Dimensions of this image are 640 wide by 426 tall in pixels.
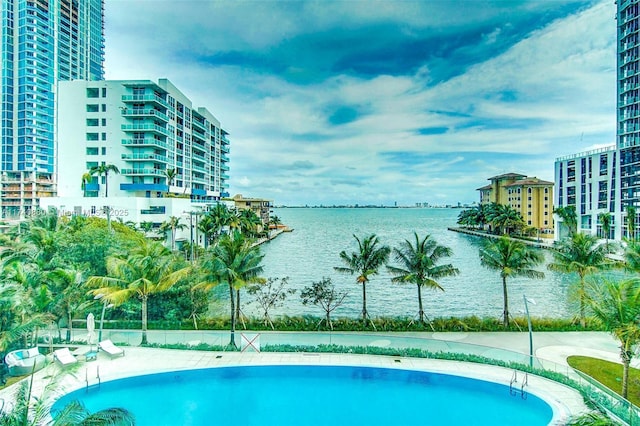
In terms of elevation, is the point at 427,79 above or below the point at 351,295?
above

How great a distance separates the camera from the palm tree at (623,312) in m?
13.0

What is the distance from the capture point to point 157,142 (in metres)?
49.5

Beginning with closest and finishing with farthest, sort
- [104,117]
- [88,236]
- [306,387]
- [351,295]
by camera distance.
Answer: [306,387] → [88,236] → [351,295] → [104,117]

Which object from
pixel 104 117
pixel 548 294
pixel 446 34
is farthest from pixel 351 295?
pixel 104 117

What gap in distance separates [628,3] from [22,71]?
4537 inches

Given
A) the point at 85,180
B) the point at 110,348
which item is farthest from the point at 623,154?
the point at 85,180

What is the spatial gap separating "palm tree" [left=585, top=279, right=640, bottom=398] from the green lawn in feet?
5.33

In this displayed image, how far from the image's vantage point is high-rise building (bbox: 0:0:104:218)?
3656 inches

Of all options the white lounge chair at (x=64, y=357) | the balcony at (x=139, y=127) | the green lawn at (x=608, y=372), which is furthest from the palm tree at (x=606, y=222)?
the white lounge chair at (x=64, y=357)

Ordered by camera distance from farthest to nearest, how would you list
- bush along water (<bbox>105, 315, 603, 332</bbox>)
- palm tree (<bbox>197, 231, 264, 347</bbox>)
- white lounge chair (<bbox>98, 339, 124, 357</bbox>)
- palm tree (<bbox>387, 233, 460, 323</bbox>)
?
palm tree (<bbox>387, 233, 460, 323</bbox>) < bush along water (<bbox>105, 315, 603, 332</bbox>) < palm tree (<bbox>197, 231, 264, 347</bbox>) < white lounge chair (<bbox>98, 339, 124, 357</bbox>)

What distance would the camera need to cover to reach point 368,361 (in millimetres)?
17406

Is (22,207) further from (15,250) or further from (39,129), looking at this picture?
(15,250)

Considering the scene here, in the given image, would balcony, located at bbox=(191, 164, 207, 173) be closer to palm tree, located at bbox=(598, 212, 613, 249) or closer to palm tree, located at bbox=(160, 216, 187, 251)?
palm tree, located at bbox=(160, 216, 187, 251)

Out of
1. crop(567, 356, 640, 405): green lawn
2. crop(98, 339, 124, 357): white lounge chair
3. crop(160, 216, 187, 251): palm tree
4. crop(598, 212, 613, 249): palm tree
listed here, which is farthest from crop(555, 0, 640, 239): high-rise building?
crop(98, 339, 124, 357): white lounge chair
